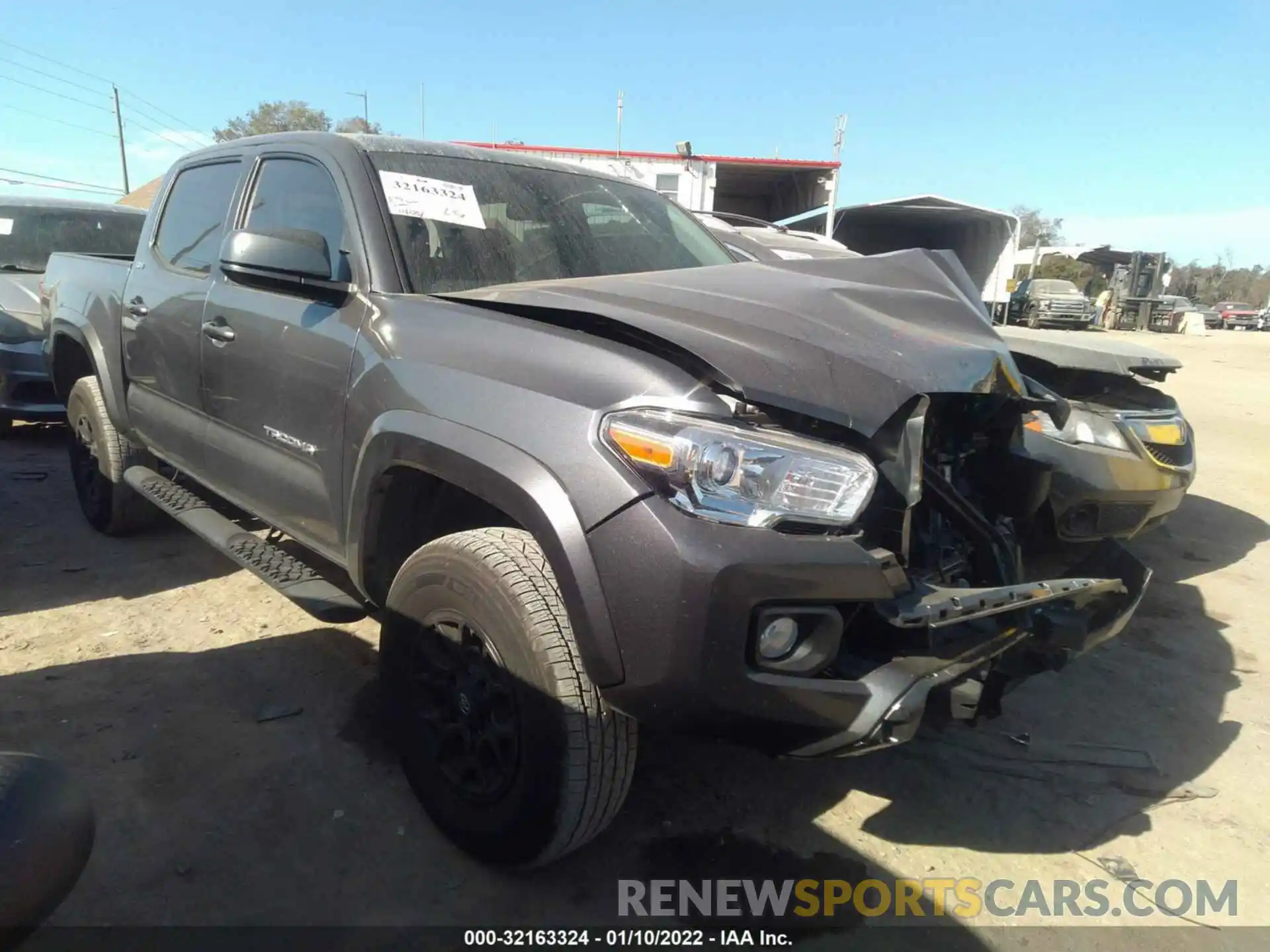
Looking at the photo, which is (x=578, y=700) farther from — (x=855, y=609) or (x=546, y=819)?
(x=855, y=609)

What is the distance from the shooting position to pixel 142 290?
3730 millimetres

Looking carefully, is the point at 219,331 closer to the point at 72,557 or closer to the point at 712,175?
the point at 72,557

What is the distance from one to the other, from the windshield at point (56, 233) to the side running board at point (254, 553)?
158 inches

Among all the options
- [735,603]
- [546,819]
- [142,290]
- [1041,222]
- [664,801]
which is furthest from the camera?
[1041,222]

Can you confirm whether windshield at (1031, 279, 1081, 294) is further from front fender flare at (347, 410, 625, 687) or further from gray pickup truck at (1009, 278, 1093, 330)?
front fender flare at (347, 410, 625, 687)

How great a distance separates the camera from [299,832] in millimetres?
2307

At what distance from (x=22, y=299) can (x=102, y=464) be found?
3.06 meters

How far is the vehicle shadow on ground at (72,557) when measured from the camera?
12.5 feet

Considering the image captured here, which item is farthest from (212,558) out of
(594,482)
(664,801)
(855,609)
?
(855,609)

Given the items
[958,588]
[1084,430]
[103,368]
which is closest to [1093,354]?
[1084,430]

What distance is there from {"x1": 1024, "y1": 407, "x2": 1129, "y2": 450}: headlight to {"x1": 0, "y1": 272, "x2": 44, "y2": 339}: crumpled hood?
6700 mm

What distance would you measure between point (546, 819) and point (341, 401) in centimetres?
129

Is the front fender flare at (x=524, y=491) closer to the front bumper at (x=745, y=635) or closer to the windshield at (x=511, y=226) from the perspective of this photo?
the front bumper at (x=745, y=635)

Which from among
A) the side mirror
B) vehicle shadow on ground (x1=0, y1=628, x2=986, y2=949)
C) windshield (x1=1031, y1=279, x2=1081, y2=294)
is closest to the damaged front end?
vehicle shadow on ground (x1=0, y1=628, x2=986, y2=949)
